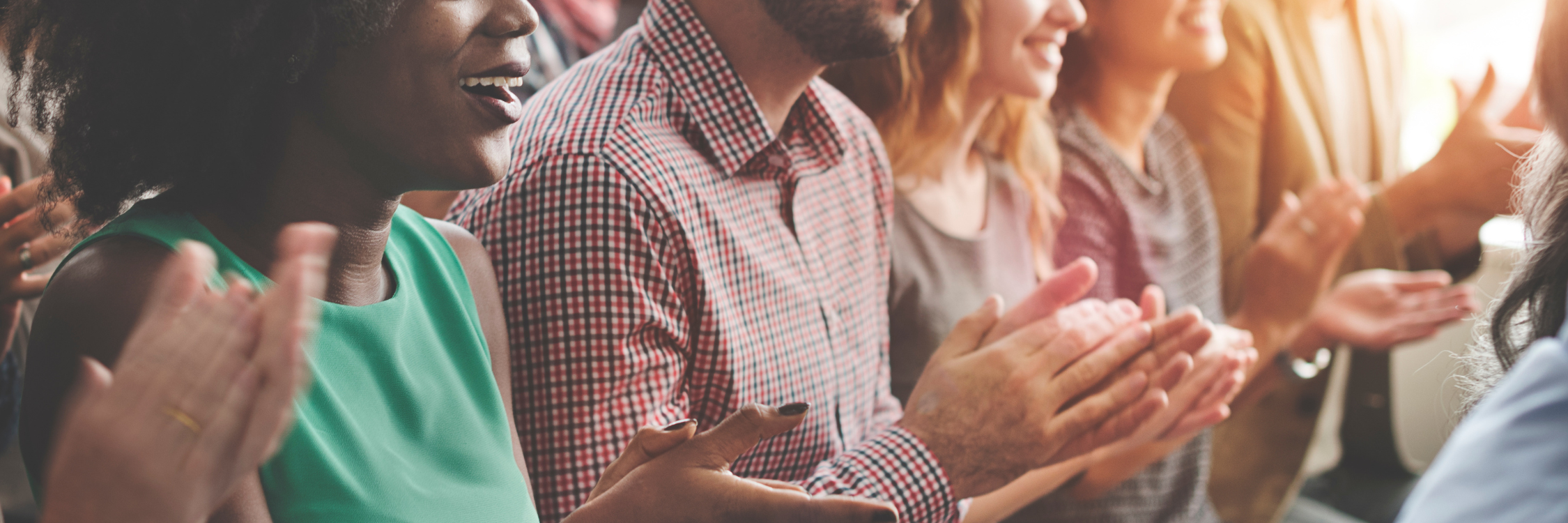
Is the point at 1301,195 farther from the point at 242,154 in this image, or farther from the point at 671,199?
the point at 242,154

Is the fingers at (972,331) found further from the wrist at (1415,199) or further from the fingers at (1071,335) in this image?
the wrist at (1415,199)

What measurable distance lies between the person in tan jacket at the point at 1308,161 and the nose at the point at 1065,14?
2.04 feet

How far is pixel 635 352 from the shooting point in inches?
36.0

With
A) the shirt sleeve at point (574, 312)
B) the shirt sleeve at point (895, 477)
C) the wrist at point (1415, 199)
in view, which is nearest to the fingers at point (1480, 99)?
the wrist at point (1415, 199)

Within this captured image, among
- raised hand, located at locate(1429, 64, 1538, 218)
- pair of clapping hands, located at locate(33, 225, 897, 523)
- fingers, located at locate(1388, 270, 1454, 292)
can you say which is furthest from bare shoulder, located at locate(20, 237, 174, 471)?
raised hand, located at locate(1429, 64, 1538, 218)

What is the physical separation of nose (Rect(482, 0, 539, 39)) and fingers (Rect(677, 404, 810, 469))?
31cm

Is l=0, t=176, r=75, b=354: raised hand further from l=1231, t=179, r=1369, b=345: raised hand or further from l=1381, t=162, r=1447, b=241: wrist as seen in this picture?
l=1381, t=162, r=1447, b=241: wrist

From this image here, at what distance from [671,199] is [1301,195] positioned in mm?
1423

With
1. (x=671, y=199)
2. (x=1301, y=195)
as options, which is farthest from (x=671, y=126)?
(x=1301, y=195)

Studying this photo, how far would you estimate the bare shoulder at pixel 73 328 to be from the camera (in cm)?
57

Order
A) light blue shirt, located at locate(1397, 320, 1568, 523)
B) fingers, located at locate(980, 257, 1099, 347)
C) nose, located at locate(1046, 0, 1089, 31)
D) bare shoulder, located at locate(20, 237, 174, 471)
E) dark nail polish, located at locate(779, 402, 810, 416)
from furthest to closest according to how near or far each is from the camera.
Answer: nose, located at locate(1046, 0, 1089, 31), fingers, located at locate(980, 257, 1099, 347), dark nail polish, located at locate(779, 402, 810, 416), bare shoulder, located at locate(20, 237, 174, 471), light blue shirt, located at locate(1397, 320, 1568, 523)

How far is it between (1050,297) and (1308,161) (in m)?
1.06

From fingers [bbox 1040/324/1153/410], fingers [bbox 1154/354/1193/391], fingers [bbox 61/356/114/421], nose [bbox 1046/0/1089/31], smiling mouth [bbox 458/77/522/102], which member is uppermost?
smiling mouth [bbox 458/77/522/102]

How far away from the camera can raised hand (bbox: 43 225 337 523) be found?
0.44 meters
